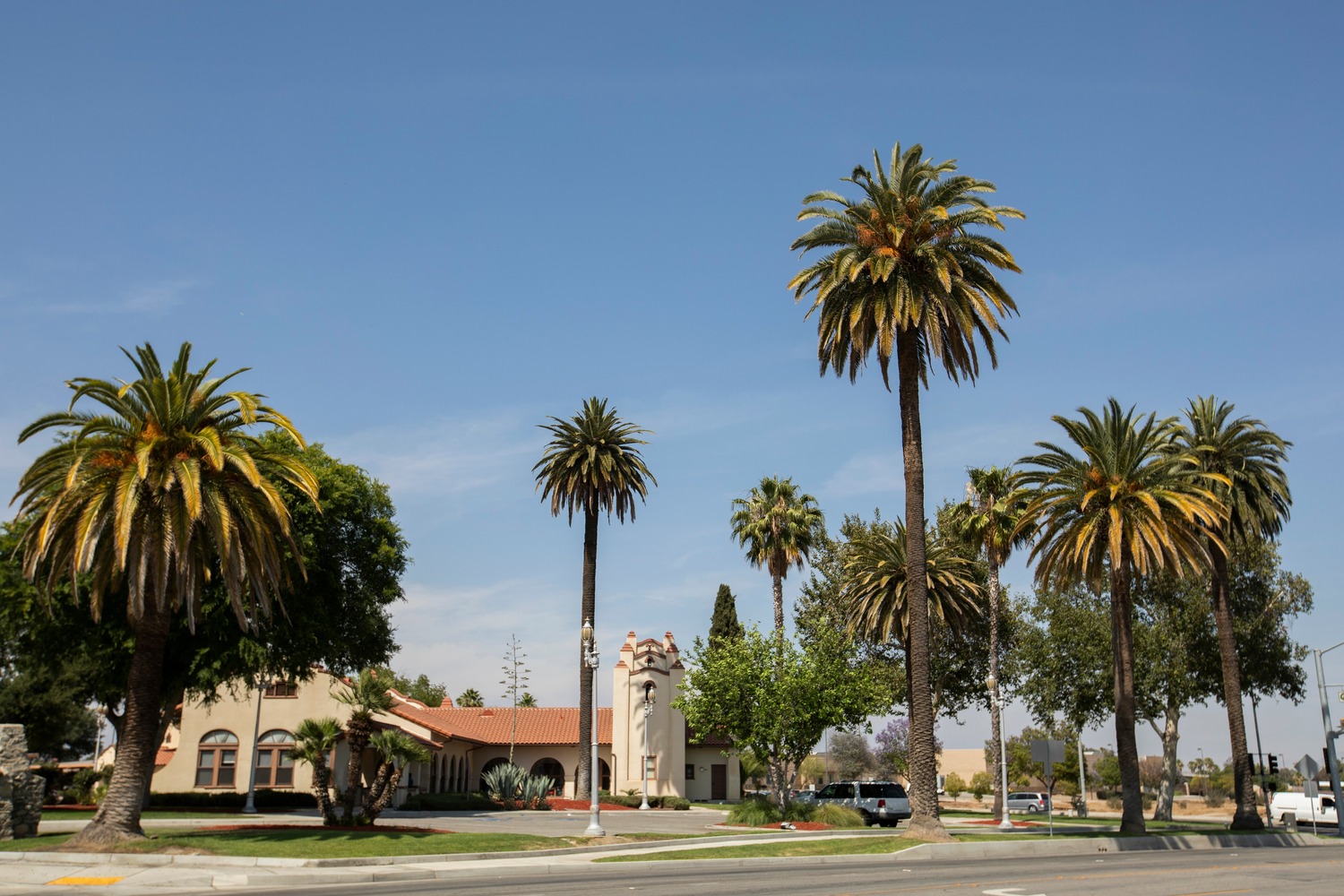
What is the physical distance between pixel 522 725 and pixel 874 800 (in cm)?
3035

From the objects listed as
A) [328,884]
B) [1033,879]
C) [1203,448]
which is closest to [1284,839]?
[1203,448]

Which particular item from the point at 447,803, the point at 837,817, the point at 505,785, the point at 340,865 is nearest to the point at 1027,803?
the point at 505,785

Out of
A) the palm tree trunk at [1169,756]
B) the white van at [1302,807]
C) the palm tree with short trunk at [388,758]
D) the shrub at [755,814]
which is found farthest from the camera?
the palm tree trunk at [1169,756]

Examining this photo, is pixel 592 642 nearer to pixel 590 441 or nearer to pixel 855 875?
pixel 855 875

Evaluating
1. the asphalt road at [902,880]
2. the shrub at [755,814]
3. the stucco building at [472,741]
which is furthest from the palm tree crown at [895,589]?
the asphalt road at [902,880]

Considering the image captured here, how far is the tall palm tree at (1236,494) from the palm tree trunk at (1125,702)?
320 inches

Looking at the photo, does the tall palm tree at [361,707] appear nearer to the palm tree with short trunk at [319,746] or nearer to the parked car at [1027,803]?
the palm tree with short trunk at [319,746]

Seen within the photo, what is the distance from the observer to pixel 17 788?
26.2 meters

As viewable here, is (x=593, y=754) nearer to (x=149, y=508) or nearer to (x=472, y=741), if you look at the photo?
(x=149, y=508)

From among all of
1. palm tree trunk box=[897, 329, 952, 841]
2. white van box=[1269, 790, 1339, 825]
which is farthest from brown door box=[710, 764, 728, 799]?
palm tree trunk box=[897, 329, 952, 841]

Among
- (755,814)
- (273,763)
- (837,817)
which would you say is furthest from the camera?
(273,763)

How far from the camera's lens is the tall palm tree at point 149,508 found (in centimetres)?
2361

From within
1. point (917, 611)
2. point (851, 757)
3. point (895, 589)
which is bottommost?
point (851, 757)

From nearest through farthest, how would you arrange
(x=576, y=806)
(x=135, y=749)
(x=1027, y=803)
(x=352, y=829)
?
1. (x=135, y=749)
2. (x=352, y=829)
3. (x=576, y=806)
4. (x=1027, y=803)
